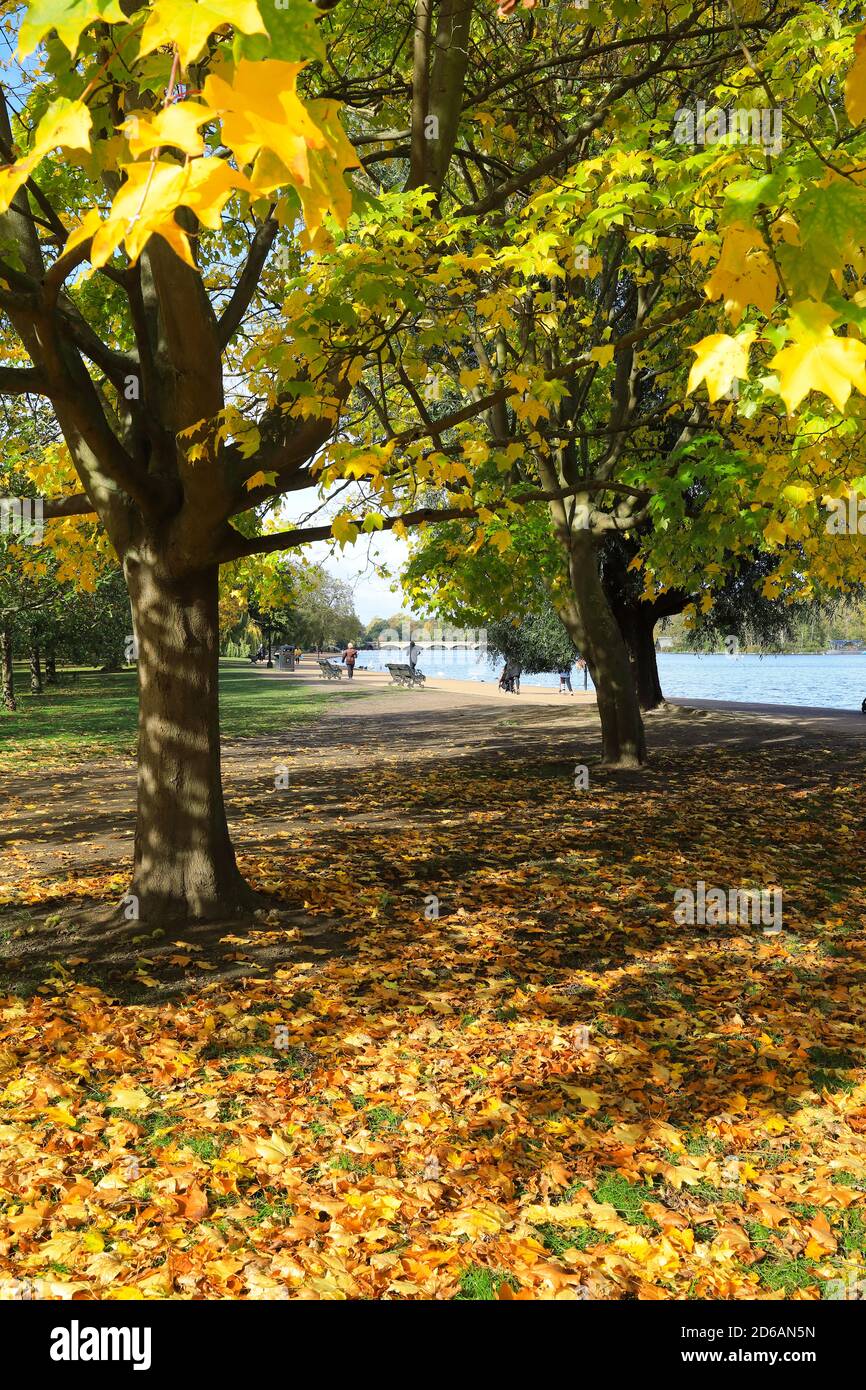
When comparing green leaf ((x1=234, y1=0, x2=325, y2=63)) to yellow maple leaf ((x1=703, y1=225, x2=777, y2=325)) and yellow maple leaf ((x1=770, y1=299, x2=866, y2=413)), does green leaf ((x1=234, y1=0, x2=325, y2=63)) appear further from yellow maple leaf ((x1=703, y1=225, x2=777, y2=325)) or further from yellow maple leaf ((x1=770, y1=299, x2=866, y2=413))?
yellow maple leaf ((x1=703, y1=225, x2=777, y2=325))

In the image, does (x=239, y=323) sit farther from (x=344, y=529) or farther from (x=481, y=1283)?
(x=481, y=1283)

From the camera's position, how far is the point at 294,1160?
386 centimetres

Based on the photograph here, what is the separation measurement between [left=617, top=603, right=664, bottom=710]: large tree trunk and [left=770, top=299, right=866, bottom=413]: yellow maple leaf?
19.8 meters

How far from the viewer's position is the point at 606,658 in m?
13.6

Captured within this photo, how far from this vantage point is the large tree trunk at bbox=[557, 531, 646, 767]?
44.3 ft

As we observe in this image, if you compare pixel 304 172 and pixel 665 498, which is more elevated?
pixel 665 498

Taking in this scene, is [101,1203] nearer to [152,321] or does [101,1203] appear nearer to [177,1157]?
[177,1157]

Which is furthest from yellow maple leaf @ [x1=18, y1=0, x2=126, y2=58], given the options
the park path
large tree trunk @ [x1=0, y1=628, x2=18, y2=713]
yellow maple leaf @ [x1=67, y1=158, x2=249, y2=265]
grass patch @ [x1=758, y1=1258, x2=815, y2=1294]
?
large tree trunk @ [x1=0, y1=628, x2=18, y2=713]

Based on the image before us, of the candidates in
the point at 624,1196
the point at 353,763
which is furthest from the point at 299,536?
the point at 353,763

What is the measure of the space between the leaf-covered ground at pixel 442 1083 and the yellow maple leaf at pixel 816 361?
287 cm

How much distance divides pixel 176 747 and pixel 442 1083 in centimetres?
316

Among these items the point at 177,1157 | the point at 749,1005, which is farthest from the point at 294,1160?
the point at 749,1005

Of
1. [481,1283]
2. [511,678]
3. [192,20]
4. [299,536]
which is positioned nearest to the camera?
[192,20]
